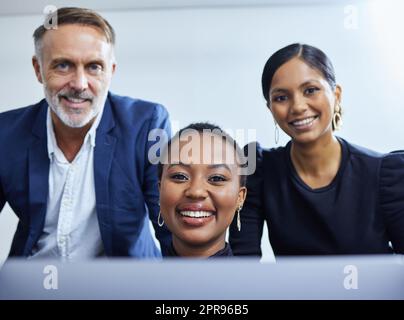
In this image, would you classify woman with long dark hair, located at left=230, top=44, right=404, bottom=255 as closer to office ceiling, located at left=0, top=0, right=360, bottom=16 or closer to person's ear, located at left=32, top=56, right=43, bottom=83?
office ceiling, located at left=0, top=0, right=360, bottom=16

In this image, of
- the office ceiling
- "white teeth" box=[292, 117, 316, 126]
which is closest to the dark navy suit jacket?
the office ceiling

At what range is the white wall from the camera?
1.36 metres

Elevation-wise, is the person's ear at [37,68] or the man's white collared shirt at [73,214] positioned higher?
the person's ear at [37,68]

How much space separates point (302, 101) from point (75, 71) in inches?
26.0

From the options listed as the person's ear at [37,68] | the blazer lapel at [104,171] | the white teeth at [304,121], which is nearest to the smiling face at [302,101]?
the white teeth at [304,121]

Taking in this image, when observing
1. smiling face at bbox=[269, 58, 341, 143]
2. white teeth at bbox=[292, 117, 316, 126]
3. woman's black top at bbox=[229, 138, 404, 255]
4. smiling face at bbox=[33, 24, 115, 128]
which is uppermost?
smiling face at bbox=[33, 24, 115, 128]

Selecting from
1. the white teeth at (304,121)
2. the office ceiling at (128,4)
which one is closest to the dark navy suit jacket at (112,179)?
the office ceiling at (128,4)

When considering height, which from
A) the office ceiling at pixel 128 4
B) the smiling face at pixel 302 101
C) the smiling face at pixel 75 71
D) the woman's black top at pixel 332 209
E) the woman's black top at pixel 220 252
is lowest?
the woman's black top at pixel 220 252

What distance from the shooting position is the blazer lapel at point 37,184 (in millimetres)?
1370

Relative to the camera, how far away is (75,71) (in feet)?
4.37

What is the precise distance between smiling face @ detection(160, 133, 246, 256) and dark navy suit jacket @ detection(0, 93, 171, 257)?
0.17 feet

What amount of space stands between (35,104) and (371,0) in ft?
3.48

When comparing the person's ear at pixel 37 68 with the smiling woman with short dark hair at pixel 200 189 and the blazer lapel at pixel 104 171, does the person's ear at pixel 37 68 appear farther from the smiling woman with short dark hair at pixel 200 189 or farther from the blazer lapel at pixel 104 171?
the smiling woman with short dark hair at pixel 200 189
